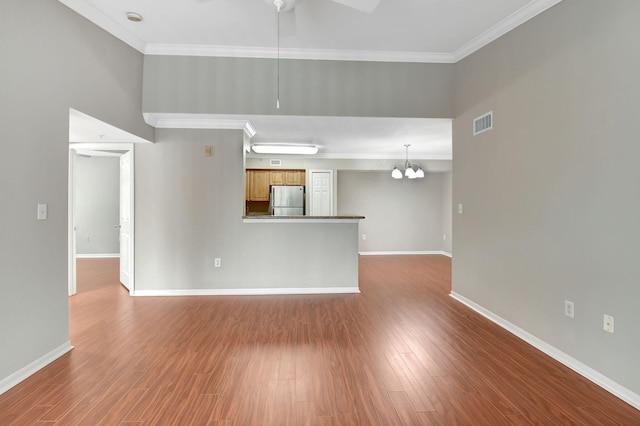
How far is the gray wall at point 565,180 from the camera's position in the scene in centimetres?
194

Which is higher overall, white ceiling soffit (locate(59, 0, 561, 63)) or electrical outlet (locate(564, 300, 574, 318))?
white ceiling soffit (locate(59, 0, 561, 63))

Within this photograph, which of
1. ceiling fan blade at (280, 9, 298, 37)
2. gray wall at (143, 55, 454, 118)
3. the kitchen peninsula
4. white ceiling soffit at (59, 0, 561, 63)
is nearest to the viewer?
white ceiling soffit at (59, 0, 561, 63)

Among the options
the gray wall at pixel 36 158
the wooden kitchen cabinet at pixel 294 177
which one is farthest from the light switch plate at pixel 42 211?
the wooden kitchen cabinet at pixel 294 177

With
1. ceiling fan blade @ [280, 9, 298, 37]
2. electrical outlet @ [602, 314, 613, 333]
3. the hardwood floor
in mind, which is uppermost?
ceiling fan blade @ [280, 9, 298, 37]

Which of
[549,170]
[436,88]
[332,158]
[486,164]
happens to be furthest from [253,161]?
[549,170]

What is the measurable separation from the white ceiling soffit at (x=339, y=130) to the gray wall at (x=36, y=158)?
1.24 m

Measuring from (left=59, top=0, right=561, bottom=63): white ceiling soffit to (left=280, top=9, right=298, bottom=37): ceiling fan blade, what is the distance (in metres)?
0.06

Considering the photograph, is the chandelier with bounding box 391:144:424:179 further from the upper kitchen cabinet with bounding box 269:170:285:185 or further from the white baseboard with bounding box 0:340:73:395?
the white baseboard with bounding box 0:340:73:395

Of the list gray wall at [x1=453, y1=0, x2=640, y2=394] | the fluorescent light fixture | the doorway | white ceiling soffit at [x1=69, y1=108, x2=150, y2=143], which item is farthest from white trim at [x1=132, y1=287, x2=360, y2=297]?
the fluorescent light fixture

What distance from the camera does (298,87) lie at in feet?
12.0

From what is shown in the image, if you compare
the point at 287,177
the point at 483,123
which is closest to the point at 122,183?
the point at 287,177

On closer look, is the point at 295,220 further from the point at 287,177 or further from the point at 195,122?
the point at 287,177

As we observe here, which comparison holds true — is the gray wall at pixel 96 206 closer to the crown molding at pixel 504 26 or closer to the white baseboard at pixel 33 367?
the white baseboard at pixel 33 367

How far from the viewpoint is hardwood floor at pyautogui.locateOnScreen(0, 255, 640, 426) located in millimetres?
1743
